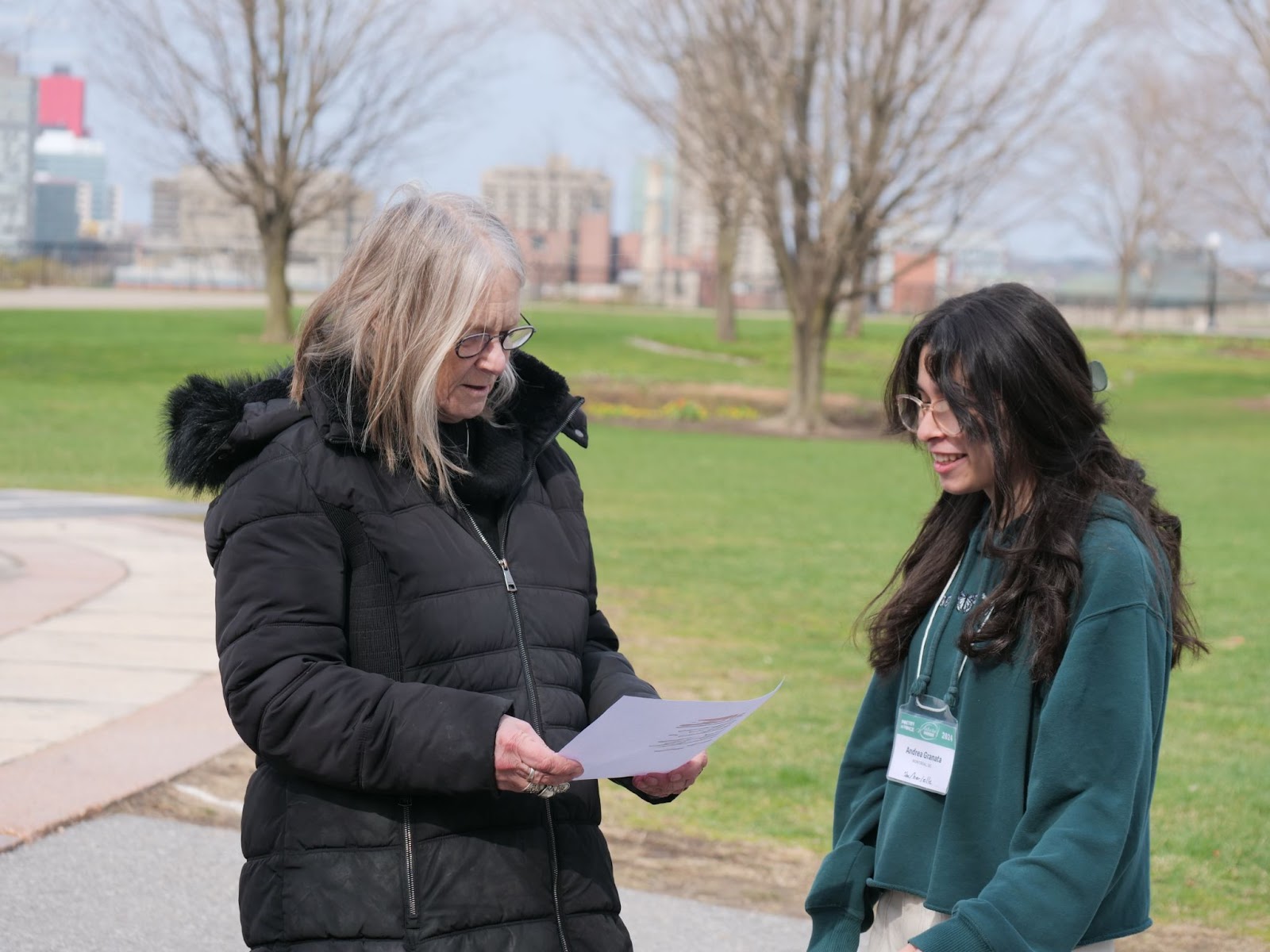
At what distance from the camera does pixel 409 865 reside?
236cm

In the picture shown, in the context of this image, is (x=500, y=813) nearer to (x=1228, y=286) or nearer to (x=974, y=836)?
(x=974, y=836)

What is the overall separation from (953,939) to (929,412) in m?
0.88

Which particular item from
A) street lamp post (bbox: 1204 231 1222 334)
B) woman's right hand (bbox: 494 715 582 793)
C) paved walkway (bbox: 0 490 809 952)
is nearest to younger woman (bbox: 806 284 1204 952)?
woman's right hand (bbox: 494 715 582 793)

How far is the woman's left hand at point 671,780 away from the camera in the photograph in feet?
8.64

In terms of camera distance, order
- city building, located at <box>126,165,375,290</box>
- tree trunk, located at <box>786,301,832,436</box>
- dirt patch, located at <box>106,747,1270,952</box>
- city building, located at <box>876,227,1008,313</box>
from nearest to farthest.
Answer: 1. dirt patch, located at <box>106,747,1270,952</box>
2. city building, located at <box>876,227,1008,313</box>
3. tree trunk, located at <box>786,301,832,436</box>
4. city building, located at <box>126,165,375,290</box>

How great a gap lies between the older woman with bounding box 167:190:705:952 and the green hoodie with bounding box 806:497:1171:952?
488 millimetres

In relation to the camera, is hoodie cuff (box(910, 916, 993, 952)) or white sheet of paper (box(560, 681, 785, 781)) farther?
white sheet of paper (box(560, 681, 785, 781))

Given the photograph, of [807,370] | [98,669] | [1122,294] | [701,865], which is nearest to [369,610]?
[701,865]

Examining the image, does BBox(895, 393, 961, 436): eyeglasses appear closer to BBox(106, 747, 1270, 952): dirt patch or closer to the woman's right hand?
the woman's right hand

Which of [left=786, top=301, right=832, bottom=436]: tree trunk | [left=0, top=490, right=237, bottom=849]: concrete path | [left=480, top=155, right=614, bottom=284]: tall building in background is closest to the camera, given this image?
[left=0, top=490, right=237, bottom=849]: concrete path

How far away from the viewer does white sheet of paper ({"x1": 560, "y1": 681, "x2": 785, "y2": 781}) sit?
229 cm

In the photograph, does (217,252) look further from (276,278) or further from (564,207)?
(276,278)

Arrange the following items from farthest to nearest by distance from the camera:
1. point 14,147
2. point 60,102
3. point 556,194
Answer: point 60,102, point 556,194, point 14,147

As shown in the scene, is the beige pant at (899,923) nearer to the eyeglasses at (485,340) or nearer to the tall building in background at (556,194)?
the eyeglasses at (485,340)
